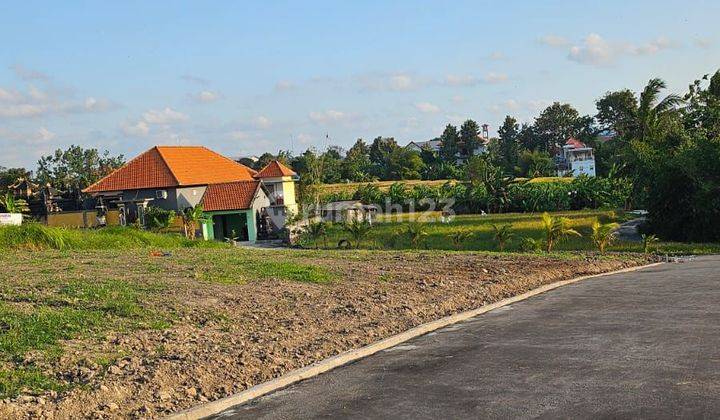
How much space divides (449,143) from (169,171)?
52.0m

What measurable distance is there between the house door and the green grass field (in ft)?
26.9

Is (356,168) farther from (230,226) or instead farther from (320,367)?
(320,367)

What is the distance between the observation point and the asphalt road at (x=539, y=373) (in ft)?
21.2

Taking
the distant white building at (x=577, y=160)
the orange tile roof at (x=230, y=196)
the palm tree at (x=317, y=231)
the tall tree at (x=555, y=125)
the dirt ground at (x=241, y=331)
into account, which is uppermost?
the tall tree at (x=555, y=125)

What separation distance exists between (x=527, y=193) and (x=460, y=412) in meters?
41.3

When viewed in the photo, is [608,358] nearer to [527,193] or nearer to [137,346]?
[137,346]

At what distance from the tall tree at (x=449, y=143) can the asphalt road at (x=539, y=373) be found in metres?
84.3

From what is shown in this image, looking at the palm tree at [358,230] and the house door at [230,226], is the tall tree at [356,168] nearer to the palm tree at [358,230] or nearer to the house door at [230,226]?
the house door at [230,226]

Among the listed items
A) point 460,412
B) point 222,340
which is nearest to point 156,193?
point 222,340

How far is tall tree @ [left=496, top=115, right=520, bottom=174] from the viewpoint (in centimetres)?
8188

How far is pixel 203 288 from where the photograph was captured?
11.9 meters

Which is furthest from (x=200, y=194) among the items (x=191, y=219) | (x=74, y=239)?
(x=74, y=239)

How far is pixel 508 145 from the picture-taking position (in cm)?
9106

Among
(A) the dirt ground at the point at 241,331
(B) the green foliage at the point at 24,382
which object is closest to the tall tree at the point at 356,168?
(A) the dirt ground at the point at 241,331
